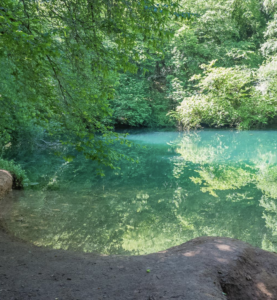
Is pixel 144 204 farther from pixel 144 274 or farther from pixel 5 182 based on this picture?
pixel 144 274

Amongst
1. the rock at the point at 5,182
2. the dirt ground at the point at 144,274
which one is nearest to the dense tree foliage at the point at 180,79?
the rock at the point at 5,182

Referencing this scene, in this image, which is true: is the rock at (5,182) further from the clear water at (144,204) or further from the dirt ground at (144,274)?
the dirt ground at (144,274)

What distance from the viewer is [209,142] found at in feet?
68.7

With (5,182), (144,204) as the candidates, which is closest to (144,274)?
(144,204)

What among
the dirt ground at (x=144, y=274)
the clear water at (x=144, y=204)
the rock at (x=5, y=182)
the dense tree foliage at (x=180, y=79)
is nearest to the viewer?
the dirt ground at (x=144, y=274)

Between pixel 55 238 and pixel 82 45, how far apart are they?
3.61 m

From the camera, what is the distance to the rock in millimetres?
7680

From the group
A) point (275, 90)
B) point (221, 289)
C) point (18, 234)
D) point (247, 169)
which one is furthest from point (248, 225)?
point (275, 90)

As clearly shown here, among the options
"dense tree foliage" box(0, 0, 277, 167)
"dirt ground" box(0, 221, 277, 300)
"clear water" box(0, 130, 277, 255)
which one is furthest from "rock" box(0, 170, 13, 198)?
"dirt ground" box(0, 221, 277, 300)

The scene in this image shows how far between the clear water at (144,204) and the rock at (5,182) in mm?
294

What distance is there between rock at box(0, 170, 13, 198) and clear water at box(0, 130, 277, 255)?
29 cm

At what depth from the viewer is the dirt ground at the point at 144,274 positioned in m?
3.01

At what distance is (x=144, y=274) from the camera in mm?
3510

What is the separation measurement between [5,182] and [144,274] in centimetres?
586
